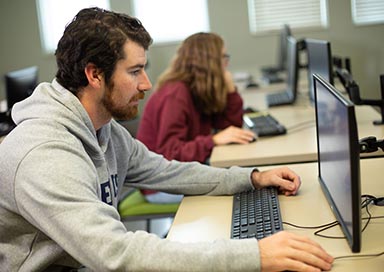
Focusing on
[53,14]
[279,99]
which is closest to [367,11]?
[279,99]

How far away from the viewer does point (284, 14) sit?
21.9 ft

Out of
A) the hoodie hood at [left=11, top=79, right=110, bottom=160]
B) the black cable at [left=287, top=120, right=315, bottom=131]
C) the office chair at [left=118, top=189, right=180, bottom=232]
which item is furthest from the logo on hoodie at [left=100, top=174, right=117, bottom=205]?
the black cable at [left=287, top=120, right=315, bottom=131]

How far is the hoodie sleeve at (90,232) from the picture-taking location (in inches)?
44.8

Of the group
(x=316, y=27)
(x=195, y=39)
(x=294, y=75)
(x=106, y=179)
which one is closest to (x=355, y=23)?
(x=316, y=27)

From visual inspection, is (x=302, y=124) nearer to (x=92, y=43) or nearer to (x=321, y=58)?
(x=321, y=58)

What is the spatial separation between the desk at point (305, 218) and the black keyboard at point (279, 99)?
173 centimetres

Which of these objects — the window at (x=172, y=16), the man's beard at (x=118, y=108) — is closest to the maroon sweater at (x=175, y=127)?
the man's beard at (x=118, y=108)

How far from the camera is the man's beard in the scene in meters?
1.49

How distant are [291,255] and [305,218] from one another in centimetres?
40

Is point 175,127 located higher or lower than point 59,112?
lower

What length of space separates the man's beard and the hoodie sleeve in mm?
256

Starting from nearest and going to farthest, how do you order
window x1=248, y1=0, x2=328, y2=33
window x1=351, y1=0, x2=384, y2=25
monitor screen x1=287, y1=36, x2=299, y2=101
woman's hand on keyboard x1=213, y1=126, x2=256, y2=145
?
woman's hand on keyboard x1=213, y1=126, x2=256, y2=145
monitor screen x1=287, y1=36, x2=299, y2=101
window x1=351, y1=0, x2=384, y2=25
window x1=248, y1=0, x2=328, y2=33

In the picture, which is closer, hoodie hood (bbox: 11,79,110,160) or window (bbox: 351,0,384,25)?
hoodie hood (bbox: 11,79,110,160)

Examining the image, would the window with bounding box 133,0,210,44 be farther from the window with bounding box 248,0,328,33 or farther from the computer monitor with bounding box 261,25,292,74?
the computer monitor with bounding box 261,25,292,74
